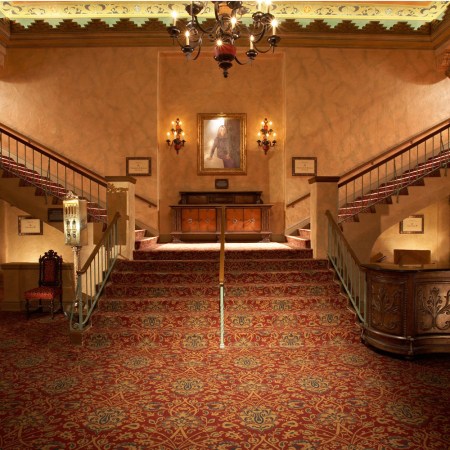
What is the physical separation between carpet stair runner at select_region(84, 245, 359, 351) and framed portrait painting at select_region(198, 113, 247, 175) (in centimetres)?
331

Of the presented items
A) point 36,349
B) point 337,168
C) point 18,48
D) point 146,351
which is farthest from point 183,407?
point 18,48

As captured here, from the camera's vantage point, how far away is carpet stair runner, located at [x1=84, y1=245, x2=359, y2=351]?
4652mm

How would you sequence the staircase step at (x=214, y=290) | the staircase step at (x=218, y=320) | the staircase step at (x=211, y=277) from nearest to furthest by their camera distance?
the staircase step at (x=218, y=320), the staircase step at (x=214, y=290), the staircase step at (x=211, y=277)

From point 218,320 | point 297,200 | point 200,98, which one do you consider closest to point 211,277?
point 218,320

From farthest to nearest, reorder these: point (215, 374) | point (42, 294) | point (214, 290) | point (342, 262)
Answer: point (42, 294) → point (342, 262) → point (214, 290) → point (215, 374)

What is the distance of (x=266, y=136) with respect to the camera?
8.80 m

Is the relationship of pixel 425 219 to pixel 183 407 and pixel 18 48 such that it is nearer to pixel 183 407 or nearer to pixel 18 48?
pixel 183 407

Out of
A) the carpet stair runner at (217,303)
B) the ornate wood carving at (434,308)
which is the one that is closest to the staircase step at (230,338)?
the carpet stair runner at (217,303)

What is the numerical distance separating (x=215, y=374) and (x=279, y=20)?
7816mm

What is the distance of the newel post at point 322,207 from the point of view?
19.7ft

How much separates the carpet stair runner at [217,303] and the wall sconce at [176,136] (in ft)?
11.5

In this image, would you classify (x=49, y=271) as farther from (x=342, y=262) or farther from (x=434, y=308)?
(x=434, y=308)

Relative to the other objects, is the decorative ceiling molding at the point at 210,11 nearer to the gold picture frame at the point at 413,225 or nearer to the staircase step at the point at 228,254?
the gold picture frame at the point at 413,225

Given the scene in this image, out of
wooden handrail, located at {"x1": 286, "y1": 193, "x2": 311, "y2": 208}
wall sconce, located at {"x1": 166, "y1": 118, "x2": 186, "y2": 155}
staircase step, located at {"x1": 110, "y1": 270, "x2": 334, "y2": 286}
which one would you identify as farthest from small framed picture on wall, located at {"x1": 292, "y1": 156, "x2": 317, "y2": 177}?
staircase step, located at {"x1": 110, "y1": 270, "x2": 334, "y2": 286}
